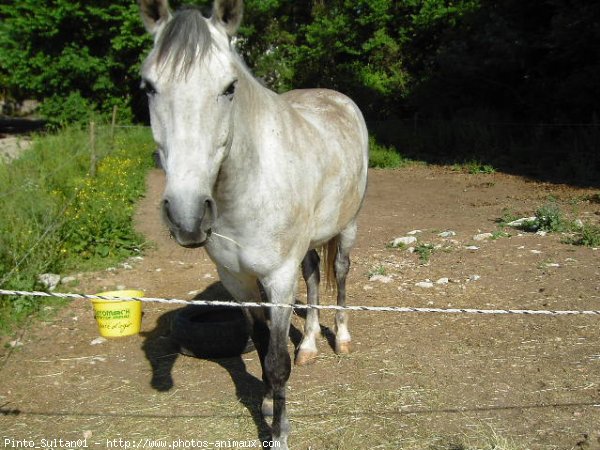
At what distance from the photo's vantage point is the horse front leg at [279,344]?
9.46 feet

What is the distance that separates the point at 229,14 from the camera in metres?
2.38

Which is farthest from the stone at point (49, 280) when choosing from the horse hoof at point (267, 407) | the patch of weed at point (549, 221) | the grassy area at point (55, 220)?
the patch of weed at point (549, 221)

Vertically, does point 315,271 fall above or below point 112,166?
above

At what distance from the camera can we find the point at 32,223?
5.84m

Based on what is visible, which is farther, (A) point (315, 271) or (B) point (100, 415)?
(A) point (315, 271)

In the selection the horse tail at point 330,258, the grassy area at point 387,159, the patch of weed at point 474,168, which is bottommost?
the grassy area at point 387,159

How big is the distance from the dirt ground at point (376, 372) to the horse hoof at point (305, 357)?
2.7 inches

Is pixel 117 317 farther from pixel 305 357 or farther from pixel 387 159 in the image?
pixel 387 159

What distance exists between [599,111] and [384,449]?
12.6 metres

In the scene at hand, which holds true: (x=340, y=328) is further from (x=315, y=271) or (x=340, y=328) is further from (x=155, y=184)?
(x=155, y=184)

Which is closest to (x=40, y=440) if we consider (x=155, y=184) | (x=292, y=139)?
(x=292, y=139)

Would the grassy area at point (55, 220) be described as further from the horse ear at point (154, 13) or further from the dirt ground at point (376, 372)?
the horse ear at point (154, 13)

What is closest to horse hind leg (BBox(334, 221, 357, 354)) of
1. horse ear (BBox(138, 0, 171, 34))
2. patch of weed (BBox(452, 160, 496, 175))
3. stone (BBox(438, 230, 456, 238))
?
horse ear (BBox(138, 0, 171, 34))

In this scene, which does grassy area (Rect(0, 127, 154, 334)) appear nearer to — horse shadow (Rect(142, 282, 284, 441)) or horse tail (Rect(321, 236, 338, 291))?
horse shadow (Rect(142, 282, 284, 441))
